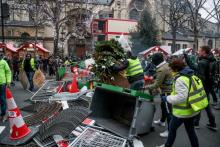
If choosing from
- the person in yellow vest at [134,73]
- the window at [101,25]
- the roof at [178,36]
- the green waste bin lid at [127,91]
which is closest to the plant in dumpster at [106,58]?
the person in yellow vest at [134,73]

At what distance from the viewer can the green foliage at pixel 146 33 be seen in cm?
4012

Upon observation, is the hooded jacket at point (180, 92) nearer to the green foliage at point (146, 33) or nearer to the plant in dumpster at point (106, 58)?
the plant in dumpster at point (106, 58)

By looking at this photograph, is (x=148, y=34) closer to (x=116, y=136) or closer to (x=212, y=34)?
(x=212, y=34)

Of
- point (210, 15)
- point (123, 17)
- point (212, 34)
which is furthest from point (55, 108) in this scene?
point (212, 34)

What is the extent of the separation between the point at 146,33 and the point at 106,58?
112 feet

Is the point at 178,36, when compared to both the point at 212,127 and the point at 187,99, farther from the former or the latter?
the point at 187,99

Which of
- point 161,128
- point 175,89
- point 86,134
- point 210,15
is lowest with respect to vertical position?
point 161,128

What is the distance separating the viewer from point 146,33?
4047 cm

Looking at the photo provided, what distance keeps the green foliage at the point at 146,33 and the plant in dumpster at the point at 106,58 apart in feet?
107

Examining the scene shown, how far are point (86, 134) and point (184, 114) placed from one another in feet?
5.76

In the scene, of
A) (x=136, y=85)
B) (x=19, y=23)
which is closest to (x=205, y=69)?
(x=136, y=85)

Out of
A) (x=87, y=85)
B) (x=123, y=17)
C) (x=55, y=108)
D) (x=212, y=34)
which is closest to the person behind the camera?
(x=55, y=108)

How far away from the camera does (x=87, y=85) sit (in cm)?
1011

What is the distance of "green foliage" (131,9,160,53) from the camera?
132 ft
